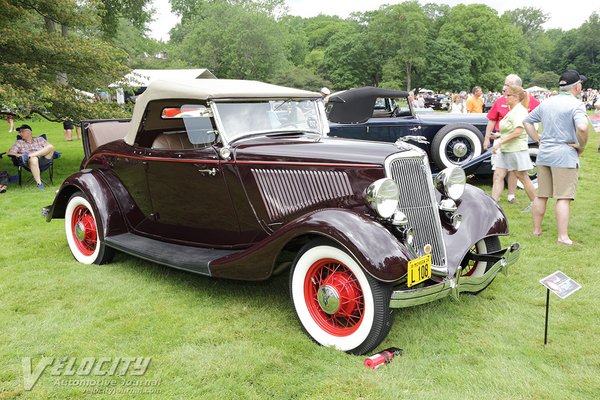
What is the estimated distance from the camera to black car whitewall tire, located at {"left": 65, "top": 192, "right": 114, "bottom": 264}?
5066 mm

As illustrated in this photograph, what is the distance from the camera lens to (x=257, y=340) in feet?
11.3

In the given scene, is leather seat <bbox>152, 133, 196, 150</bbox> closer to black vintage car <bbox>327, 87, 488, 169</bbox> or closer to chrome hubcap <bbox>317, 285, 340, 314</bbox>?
chrome hubcap <bbox>317, 285, 340, 314</bbox>

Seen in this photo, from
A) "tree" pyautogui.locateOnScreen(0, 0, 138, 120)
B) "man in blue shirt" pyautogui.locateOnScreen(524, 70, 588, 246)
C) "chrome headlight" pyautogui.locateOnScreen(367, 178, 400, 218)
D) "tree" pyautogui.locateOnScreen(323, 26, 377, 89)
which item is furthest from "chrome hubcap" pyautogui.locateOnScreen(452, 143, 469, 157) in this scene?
"tree" pyautogui.locateOnScreen(323, 26, 377, 89)

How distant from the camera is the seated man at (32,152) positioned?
9328 millimetres

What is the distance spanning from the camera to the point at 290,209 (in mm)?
3893

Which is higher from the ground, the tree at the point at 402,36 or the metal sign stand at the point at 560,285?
the tree at the point at 402,36

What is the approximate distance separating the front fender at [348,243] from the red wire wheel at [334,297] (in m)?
0.27

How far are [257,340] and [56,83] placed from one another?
9.07m

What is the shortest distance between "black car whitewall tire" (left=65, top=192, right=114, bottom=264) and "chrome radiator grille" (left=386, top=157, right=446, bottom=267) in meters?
3.16

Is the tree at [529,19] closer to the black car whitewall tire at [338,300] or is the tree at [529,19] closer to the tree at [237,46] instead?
the tree at [237,46]

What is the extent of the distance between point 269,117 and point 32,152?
703 cm

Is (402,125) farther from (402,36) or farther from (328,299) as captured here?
(402,36)

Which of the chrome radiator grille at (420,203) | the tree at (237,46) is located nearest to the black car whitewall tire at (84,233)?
the chrome radiator grille at (420,203)

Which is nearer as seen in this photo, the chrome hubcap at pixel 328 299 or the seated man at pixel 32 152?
the chrome hubcap at pixel 328 299
